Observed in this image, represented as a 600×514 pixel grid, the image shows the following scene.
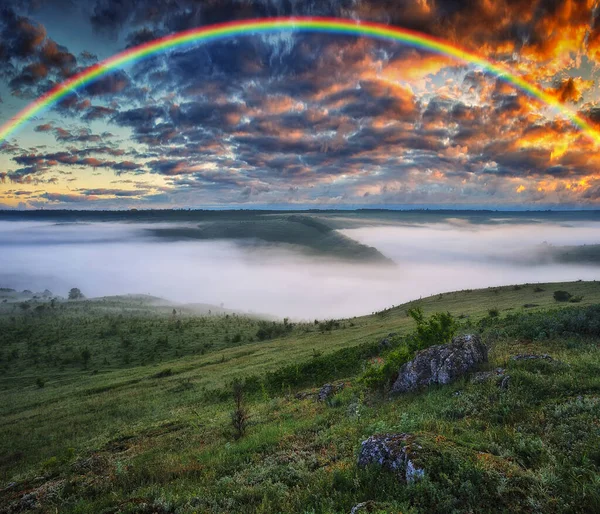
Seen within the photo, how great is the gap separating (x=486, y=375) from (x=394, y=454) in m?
8.28

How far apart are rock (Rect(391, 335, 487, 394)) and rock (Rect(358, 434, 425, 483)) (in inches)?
310

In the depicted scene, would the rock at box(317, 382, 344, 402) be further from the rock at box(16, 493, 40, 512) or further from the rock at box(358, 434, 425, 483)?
the rock at box(16, 493, 40, 512)

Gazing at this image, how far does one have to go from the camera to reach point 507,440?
9.08m

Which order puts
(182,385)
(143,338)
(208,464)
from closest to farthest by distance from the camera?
(208,464) → (182,385) → (143,338)

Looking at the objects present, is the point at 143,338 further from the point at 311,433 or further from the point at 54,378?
the point at 311,433

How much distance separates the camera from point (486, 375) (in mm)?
14492

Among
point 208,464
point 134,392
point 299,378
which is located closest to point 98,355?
point 134,392

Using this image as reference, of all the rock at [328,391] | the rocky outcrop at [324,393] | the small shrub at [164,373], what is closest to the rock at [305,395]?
the rocky outcrop at [324,393]

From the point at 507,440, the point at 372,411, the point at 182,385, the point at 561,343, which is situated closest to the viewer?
the point at 507,440

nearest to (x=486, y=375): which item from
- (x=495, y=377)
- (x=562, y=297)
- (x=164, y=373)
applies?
(x=495, y=377)

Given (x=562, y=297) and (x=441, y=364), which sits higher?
(x=441, y=364)

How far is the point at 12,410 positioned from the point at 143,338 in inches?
1962

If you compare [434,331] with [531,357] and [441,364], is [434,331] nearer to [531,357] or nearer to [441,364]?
[441,364]

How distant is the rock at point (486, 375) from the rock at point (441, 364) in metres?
0.92
